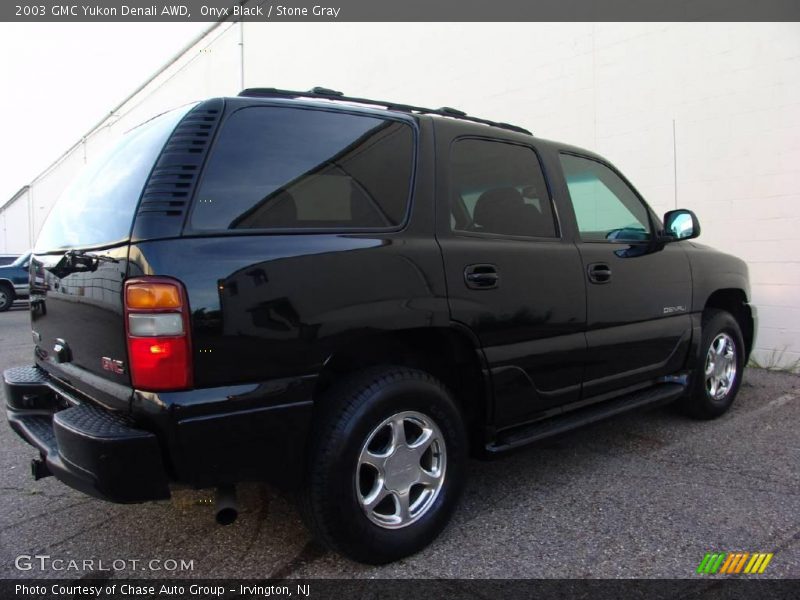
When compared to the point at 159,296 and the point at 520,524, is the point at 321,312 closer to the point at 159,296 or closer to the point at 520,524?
the point at 159,296

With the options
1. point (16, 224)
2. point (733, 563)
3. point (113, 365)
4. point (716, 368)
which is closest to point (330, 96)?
point (113, 365)

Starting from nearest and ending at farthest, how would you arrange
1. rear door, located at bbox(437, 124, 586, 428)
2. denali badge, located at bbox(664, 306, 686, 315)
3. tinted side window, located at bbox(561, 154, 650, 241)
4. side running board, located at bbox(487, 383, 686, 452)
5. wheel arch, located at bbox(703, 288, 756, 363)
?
rear door, located at bbox(437, 124, 586, 428)
side running board, located at bbox(487, 383, 686, 452)
tinted side window, located at bbox(561, 154, 650, 241)
denali badge, located at bbox(664, 306, 686, 315)
wheel arch, located at bbox(703, 288, 756, 363)

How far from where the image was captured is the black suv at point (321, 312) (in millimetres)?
2029

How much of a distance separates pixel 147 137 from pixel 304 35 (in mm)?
10398

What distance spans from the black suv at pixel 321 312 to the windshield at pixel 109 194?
17mm

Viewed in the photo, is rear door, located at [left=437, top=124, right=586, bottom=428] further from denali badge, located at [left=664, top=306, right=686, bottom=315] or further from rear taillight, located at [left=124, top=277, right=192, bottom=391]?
Answer: rear taillight, located at [left=124, top=277, right=192, bottom=391]

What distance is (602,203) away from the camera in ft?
12.3

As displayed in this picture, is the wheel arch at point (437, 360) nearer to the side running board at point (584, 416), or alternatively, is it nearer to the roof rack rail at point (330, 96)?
the side running board at point (584, 416)

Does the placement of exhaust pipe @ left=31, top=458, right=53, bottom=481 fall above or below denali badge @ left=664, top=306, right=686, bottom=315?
below

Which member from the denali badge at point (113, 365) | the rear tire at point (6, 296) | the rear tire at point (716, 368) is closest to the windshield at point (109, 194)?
the denali badge at point (113, 365)

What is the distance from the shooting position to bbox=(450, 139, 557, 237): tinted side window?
293cm

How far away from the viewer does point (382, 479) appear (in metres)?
2.43

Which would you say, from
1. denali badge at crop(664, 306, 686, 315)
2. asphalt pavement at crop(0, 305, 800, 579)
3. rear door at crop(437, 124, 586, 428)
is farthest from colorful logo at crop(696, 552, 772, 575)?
denali badge at crop(664, 306, 686, 315)

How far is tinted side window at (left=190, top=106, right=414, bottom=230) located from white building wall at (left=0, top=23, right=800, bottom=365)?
4716 mm
